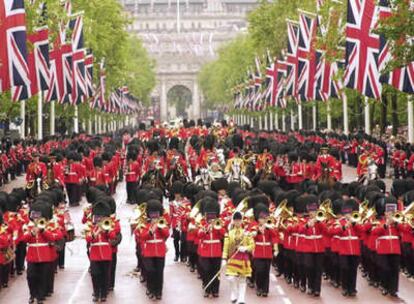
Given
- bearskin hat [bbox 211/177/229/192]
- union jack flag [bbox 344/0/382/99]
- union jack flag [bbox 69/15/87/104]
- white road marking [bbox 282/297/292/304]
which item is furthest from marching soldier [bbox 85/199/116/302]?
union jack flag [bbox 69/15/87/104]

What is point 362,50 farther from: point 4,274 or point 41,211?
point 41,211

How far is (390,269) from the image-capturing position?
21.7 metres

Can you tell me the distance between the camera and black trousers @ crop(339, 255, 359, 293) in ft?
71.4

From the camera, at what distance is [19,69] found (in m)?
40.5

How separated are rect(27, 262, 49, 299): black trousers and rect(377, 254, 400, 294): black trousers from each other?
18.4ft

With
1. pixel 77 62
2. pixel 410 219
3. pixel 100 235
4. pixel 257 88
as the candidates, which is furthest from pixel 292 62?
pixel 100 235

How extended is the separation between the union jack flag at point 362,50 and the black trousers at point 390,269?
63.3 feet

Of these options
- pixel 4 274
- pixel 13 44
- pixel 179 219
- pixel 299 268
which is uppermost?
pixel 13 44

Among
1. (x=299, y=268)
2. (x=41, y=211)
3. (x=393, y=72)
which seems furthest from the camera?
(x=393, y=72)

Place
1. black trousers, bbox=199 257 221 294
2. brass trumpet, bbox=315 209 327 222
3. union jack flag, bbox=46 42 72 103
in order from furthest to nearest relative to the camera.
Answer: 1. union jack flag, bbox=46 42 72 103
2. black trousers, bbox=199 257 221 294
3. brass trumpet, bbox=315 209 327 222

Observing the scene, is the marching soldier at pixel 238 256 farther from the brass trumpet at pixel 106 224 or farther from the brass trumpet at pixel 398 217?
the brass trumpet at pixel 398 217

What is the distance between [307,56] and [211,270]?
120ft

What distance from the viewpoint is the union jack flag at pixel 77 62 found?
189 feet

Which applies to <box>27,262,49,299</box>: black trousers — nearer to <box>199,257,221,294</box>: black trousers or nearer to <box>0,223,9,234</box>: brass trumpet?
<box>0,223,9,234</box>: brass trumpet
